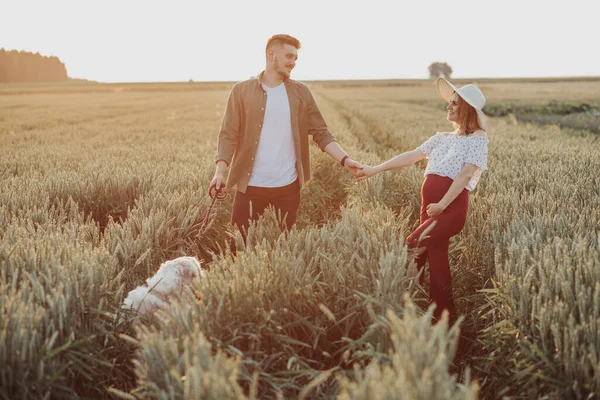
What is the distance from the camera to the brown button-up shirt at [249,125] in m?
3.76

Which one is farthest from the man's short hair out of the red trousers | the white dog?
the white dog

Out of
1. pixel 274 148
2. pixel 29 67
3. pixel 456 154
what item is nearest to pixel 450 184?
pixel 456 154

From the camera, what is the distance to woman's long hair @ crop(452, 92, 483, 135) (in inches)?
126

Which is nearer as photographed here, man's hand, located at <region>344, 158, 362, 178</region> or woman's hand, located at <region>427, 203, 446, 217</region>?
woman's hand, located at <region>427, 203, 446, 217</region>

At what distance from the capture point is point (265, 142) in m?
3.81

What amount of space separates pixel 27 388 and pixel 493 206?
11.5 feet

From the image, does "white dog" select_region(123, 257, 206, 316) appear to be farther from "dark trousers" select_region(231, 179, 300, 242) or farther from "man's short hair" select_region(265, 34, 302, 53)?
"man's short hair" select_region(265, 34, 302, 53)

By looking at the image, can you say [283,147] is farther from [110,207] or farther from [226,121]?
[110,207]

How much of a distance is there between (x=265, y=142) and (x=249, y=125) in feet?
0.62

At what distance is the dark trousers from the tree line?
161 meters

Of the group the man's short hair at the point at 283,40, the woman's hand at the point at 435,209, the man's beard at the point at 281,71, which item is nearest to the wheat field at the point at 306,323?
the woman's hand at the point at 435,209

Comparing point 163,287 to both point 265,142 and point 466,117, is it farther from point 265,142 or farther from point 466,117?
point 466,117

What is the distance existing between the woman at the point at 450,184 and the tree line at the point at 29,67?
531ft

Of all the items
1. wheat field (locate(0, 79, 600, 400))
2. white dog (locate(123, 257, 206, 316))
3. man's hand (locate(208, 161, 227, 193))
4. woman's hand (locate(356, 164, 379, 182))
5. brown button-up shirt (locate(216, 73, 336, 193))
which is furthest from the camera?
woman's hand (locate(356, 164, 379, 182))
